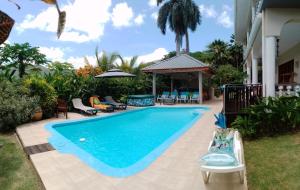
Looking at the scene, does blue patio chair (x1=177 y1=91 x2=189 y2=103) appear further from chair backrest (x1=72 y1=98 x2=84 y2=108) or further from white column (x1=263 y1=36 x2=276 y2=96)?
white column (x1=263 y1=36 x2=276 y2=96)

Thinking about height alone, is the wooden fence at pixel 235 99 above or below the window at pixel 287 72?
below

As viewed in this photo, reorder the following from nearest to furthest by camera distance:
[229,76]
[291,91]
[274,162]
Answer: [274,162]
[291,91]
[229,76]

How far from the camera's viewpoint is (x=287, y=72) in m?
17.5

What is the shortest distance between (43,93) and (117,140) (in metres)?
5.67

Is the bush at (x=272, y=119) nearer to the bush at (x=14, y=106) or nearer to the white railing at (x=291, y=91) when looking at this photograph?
the white railing at (x=291, y=91)

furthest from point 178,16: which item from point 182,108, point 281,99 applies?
point 281,99

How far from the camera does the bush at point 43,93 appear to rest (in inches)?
525

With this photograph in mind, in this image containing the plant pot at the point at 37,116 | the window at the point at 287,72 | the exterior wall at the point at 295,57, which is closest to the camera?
the plant pot at the point at 37,116

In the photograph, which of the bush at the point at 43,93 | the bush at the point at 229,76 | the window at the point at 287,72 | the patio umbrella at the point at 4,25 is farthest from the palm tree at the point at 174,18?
the patio umbrella at the point at 4,25

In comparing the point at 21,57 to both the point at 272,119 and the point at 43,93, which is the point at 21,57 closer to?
the point at 43,93

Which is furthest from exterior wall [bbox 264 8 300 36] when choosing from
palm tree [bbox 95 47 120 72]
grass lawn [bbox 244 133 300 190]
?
palm tree [bbox 95 47 120 72]

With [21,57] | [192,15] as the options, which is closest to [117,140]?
[21,57]

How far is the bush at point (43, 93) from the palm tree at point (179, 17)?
2546cm

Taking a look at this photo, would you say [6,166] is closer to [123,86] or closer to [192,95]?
[123,86]
